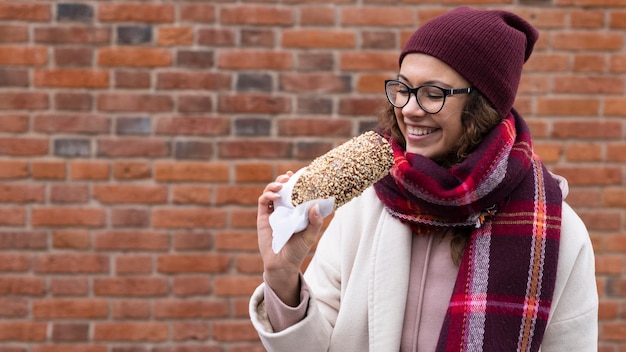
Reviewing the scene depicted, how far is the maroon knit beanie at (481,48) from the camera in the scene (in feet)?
5.90

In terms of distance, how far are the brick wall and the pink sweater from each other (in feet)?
4.19

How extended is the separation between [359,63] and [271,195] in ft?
4.84

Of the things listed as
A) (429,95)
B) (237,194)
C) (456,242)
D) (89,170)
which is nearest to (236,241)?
(237,194)

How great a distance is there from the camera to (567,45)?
10.3 feet

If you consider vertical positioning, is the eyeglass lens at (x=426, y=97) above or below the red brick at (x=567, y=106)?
above

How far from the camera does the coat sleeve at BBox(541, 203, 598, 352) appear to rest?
1.82 m

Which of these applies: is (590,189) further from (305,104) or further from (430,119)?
(430,119)

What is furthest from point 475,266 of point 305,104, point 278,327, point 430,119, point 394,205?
point 305,104

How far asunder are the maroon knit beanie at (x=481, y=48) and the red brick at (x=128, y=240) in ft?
5.29

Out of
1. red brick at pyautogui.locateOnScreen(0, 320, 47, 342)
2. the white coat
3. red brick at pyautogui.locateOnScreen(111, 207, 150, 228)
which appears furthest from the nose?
red brick at pyautogui.locateOnScreen(0, 320, 47, 342)

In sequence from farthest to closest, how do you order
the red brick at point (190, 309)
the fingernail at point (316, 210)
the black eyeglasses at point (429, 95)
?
1. the red brick at point (190, 309)
2. the black eyeglasses at point (429, 95)
3. the fingernail at point (316, 210)

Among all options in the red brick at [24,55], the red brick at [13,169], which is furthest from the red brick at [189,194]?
the red brick at [24,55]

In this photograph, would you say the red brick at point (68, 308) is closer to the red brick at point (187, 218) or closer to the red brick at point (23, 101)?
the red brick at point (187, 218)

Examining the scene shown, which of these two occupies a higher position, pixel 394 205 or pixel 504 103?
pixel 504 103
